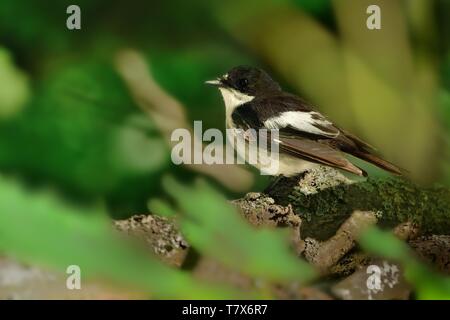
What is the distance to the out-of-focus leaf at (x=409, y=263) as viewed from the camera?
6.59ft

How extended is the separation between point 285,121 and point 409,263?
1.65 feet

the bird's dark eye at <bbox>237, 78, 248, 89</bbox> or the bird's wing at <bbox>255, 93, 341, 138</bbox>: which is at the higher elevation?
the bird's dark eye at <bbox>237, 78, 248, 89</bbox>

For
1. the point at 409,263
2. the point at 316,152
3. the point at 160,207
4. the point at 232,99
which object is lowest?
the point at 409,263

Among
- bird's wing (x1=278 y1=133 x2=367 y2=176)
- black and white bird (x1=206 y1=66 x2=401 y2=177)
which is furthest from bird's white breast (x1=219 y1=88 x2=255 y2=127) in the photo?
bird's wing (x1=278 y1=133 x2=367 y2=176)

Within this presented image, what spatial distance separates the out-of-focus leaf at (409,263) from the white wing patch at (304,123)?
283 millimetres

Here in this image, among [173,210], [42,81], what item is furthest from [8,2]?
[173,210]

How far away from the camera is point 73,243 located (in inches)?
78.5

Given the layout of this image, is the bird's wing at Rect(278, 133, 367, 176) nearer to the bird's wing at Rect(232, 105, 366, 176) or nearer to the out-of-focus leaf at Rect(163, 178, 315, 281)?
the bird's wing at Rect(232, 105, 366, 176)

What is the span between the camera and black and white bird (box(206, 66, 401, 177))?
6.53ft

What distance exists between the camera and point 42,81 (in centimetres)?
199

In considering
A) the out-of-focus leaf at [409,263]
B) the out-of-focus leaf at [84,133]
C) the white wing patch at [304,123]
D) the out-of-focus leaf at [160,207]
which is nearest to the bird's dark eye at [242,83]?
the white wing patch at [304,123]

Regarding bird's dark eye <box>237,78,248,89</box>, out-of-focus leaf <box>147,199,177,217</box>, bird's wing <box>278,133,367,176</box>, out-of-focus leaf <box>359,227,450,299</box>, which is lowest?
Answer: out-of-focus leaf <box>359,227,450,299</box>

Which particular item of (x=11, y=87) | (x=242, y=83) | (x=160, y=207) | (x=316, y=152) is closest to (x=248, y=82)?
(x=242, y=83)

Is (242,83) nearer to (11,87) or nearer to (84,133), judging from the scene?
(84,133)
